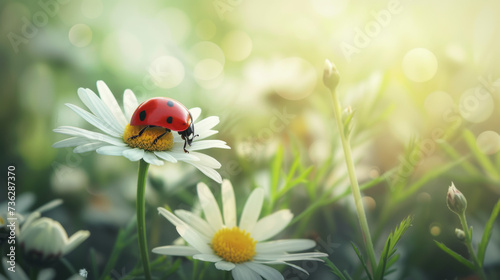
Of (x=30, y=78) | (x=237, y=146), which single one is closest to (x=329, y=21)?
(x=237, y=146)

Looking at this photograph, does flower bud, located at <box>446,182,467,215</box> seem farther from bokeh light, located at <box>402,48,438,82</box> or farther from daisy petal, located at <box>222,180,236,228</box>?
bokeh light, located at <box>402,48,438,82</box>

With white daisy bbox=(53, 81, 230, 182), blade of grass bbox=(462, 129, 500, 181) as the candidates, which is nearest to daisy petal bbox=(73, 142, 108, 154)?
white daisy bbox=(53, 81, 230, 182)

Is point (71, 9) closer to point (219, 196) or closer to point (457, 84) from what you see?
point (219, 196)

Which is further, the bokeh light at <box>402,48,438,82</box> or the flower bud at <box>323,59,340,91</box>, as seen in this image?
the bokeh light at <box>402,48,438,82</box>
